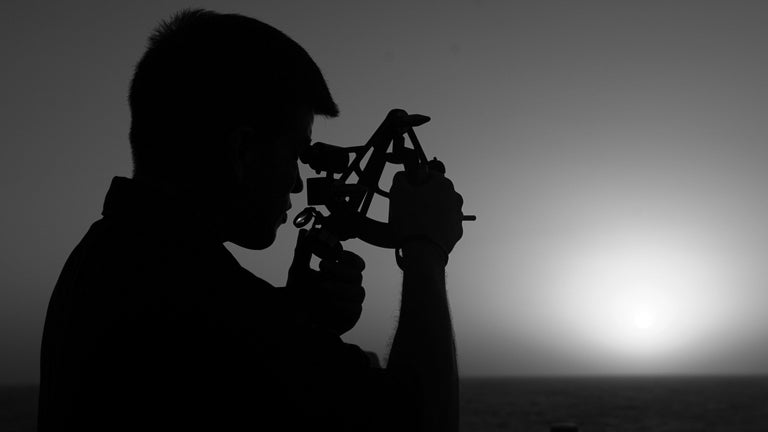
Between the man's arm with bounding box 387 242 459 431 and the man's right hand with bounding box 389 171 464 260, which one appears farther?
the man's right hand with bounding box 389 171 464 260

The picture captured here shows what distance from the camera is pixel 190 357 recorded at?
1239 millimetres

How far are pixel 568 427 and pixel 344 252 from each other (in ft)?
22.1

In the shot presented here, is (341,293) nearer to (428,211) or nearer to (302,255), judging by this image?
(302,255)

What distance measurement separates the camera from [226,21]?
1.60 m

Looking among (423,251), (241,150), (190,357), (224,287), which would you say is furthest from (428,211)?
(190,357)

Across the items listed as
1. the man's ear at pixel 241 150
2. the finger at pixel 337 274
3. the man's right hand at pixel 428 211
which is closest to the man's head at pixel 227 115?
the man's ear at pixel 241 150

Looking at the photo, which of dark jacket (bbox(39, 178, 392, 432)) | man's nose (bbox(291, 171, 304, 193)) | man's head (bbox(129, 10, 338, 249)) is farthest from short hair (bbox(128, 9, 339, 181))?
dark jacket (bbox(39, 178, 392, 432))

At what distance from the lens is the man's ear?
5.00ft

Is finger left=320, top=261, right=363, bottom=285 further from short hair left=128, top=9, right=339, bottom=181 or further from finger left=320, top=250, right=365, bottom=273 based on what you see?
short hair left=128, top=9, right=339, bottom=181

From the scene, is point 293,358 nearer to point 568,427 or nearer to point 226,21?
point 226,21

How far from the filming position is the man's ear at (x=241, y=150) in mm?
1524

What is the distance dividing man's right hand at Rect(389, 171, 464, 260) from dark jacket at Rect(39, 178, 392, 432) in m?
0.48

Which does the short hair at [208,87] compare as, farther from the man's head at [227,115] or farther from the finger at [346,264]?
the finger at [346,264]

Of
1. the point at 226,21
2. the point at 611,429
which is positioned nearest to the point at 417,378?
the point at 226,21
